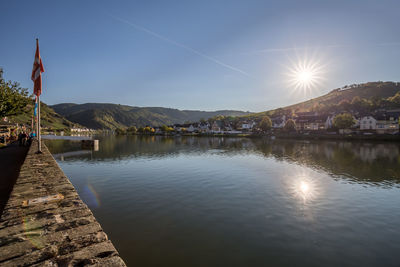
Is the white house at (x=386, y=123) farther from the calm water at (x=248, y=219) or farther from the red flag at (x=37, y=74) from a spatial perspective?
the red flag at (x=37, y=74)

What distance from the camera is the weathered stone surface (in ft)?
11.7

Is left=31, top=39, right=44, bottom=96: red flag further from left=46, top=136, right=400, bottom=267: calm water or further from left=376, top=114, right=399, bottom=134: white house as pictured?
left=376, top=114, right=399, bottom=134: white house

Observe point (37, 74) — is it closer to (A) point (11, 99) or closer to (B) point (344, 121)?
(A) point (11, 99)

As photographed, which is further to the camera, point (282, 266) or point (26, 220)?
point (282, 266)

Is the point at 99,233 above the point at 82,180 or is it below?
above

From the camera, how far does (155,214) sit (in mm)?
11406

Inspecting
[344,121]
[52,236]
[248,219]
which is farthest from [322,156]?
[344,121]

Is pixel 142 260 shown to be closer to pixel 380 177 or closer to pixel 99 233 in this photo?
pixel 99 233

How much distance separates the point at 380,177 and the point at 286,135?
9413 centimetres

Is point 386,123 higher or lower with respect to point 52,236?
higher

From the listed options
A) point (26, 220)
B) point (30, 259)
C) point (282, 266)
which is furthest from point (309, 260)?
point (26, 220)

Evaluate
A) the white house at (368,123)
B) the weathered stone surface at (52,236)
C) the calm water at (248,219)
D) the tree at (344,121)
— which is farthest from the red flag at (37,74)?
the white house at (368,123)

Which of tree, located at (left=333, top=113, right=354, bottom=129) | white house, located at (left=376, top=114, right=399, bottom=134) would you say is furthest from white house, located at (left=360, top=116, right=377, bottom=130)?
tree, located at (left=333, top=113, right=354, bottom=129)

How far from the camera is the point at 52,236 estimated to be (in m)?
4.29
